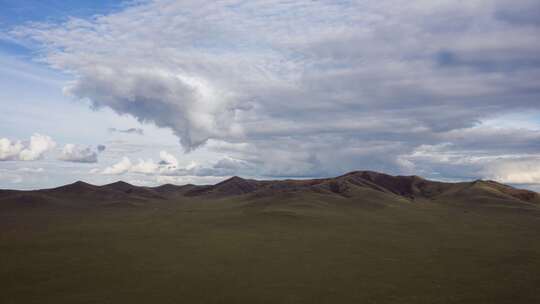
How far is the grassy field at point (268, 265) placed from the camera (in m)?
19.1

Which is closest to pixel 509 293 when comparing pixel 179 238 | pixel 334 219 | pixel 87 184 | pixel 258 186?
pixel 179 238

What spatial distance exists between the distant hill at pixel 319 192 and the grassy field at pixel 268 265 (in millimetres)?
44899

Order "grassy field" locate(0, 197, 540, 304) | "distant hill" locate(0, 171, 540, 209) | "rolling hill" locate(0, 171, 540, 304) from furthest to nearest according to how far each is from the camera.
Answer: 1. "distant hill" locate(0, 171, 540, 209)
2. "rolling hill" locate(0, 171, 540, 304)
3. "grassy field" locate(0, 197, 540, 304)

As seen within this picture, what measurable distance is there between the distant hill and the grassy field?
44.9m

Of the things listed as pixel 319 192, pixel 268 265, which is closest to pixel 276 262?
pixel 268 265

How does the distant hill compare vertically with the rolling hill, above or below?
above

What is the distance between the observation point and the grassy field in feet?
62.6

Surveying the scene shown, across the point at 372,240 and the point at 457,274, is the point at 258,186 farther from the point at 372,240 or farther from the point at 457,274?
the point at 457,274

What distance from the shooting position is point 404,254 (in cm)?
2989

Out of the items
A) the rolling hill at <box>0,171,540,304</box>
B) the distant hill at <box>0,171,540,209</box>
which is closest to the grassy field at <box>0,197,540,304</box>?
the rolling hill at <box>0,171,540,304</box>

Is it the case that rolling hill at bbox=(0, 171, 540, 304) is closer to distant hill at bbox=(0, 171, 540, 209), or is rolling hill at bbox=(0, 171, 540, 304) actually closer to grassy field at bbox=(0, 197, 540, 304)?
grassy field at bbox=(0, 197, 540, 304)

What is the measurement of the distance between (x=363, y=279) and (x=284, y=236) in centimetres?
1773

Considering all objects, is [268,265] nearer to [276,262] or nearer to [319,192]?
[276,262]

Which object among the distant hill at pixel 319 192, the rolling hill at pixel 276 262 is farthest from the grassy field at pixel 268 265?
the distant hill at pixel 319 192
